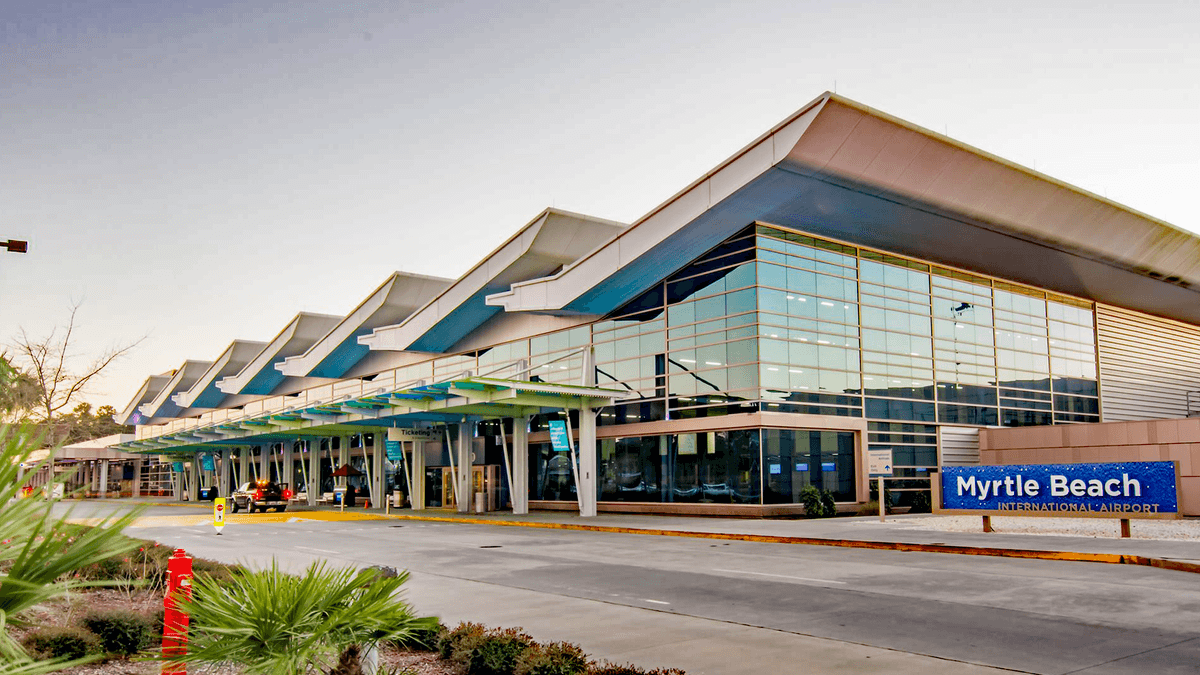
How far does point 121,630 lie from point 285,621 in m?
5.34

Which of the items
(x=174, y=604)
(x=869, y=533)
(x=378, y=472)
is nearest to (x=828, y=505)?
(x=869, y=533)

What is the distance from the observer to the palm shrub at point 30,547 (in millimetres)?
2840

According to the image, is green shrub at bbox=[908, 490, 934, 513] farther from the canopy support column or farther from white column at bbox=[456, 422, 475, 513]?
the canopy support column

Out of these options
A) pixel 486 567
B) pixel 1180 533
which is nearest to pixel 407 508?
pixel 486 567

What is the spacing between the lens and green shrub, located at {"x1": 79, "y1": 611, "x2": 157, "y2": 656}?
921cm

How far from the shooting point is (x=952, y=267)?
38.4m

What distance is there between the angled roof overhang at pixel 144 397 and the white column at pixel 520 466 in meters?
59.3

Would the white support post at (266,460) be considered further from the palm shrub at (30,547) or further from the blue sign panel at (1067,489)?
the palm shrub at (30,547)

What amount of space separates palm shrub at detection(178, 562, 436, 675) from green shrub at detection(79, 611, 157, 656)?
445 centimetres

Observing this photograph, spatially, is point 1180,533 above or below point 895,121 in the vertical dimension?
below

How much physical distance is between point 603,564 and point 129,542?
15.3 meters

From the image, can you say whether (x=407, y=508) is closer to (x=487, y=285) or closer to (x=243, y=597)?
(x=487, y=285)

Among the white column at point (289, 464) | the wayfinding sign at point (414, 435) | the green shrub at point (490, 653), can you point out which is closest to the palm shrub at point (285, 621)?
the green shrub at point (490, 653)

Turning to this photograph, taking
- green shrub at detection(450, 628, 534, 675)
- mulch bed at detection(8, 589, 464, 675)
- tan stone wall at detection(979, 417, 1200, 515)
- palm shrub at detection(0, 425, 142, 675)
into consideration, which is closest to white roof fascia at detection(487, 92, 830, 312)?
tan stone wall at detection(979, 417, 1200, 515)
